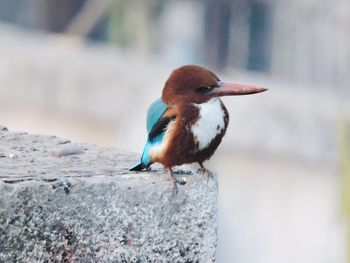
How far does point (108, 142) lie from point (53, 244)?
5991 millimetres

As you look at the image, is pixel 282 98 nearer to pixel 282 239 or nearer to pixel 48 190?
pixel 282 239

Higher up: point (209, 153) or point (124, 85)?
point (209, 153)

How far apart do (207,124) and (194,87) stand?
107mm

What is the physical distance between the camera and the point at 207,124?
283cm

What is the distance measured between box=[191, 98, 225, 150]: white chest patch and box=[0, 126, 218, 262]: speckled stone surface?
0.18 metres

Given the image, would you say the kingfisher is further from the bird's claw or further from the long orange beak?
the bird's claw

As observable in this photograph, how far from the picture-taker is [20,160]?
2732 millimetres

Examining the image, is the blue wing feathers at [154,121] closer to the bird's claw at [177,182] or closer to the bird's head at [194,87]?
the bird's head at [194,87]

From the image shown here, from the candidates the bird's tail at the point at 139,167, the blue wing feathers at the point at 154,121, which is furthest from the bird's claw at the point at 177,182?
the blue wing feathers at the point at 154,121

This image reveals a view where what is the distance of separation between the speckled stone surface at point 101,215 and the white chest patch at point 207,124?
0.18 m

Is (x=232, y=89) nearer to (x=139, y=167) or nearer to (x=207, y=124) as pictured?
(x=207, y=124)

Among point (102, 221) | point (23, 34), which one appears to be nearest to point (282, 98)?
point (23, 34)

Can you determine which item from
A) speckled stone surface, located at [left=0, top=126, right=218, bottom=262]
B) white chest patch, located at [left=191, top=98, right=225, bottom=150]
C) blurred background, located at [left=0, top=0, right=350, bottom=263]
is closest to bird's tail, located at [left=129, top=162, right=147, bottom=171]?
speckled stone surface, located at [left=0, top=126, right=218, bottom=262]

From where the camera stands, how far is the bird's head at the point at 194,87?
2.87 m
